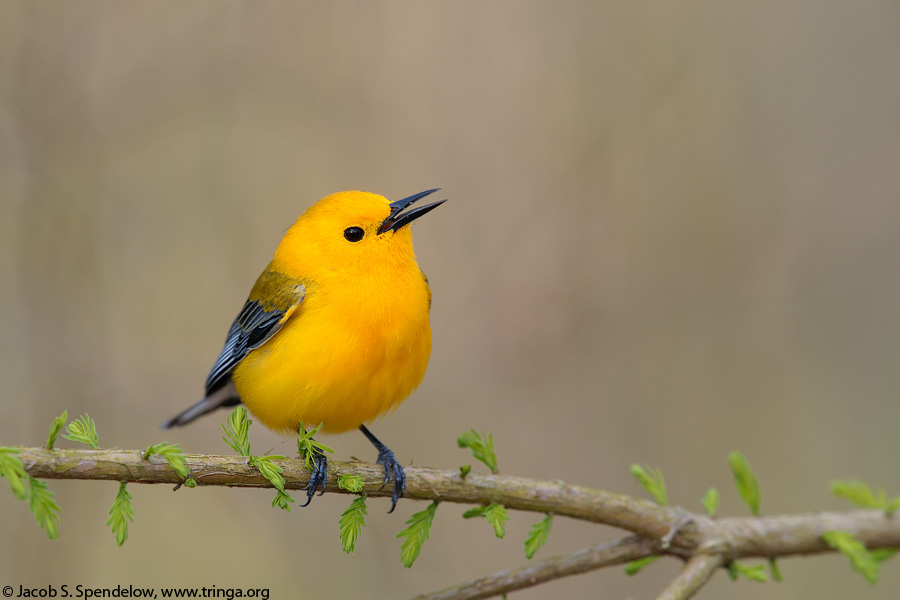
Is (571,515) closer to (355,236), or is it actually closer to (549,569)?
(549,569)

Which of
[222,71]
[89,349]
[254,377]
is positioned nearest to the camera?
[254,377]

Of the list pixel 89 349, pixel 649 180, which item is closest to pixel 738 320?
pixel 649 180

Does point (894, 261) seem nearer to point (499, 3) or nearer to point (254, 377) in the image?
point (499, 3)

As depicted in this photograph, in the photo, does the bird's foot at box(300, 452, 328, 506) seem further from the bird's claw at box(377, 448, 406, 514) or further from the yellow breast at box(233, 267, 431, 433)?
the yellow breast at box(233, 267, 431, 433)

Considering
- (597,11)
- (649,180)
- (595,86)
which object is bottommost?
(649,180)

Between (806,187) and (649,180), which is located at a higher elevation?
(649,180)

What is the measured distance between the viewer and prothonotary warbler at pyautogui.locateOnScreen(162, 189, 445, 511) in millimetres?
3811

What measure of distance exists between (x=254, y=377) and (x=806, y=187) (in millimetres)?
4957

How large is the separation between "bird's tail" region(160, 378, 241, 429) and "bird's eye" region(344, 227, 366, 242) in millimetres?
1316

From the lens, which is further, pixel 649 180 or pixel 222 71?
pixel 649 180

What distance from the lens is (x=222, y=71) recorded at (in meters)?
6.32

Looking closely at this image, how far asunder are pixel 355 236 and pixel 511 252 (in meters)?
2.55

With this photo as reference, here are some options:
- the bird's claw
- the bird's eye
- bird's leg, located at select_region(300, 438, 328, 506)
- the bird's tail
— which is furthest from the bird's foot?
the bird's tail

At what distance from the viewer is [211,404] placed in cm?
497
